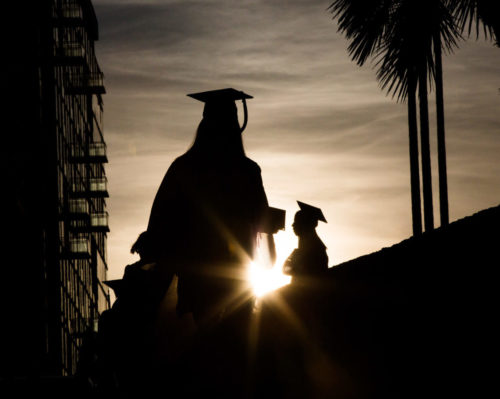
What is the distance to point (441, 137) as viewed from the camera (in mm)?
13781

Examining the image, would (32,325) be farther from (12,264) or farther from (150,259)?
(150,259)

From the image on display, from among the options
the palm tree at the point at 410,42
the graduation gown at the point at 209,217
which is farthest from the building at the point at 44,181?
the graduation gown at the point at 209,217

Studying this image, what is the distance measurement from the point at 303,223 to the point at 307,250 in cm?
32

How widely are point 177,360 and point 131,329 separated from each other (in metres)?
0.25

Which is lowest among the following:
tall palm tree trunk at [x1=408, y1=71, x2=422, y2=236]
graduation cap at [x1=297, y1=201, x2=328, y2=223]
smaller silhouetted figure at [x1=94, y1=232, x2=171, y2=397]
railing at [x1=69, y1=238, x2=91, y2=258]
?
smaller silhouetted figure at [x1=94, y1=232, x2=171, y2=397]

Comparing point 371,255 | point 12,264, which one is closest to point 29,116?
point 12,264

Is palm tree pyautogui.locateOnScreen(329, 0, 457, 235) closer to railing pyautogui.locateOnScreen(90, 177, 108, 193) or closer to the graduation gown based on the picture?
the graduation gown

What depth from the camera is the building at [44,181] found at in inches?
1280

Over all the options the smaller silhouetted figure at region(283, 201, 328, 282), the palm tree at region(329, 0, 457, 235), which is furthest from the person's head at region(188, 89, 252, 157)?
the palm tree at region(329, 0, 457, 235)

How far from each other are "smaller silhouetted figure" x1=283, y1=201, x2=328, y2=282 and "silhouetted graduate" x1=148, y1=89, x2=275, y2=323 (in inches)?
96.4

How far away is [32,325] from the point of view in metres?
38.1

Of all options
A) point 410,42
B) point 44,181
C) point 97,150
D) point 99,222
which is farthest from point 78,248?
point 410,42

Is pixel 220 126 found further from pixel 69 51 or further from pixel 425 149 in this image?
pixel 69 51

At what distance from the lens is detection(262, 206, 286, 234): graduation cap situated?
14.5 ft
